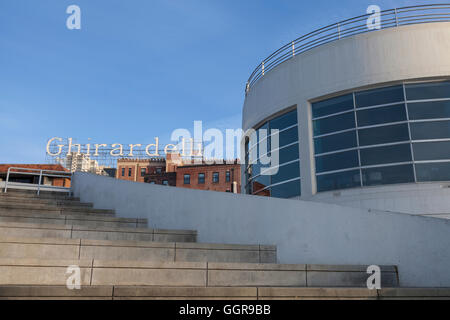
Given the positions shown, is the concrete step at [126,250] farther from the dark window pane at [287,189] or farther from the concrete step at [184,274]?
the dark window pane at [287,189]

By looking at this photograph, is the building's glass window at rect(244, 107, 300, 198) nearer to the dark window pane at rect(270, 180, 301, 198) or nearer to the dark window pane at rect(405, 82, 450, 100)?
the dark window pane at rect(270, 180, 301, 198)

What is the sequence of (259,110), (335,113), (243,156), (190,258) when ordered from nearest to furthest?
(190,258), (335,113), (259,110), (243,156)

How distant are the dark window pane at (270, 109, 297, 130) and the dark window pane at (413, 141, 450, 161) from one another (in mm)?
4404

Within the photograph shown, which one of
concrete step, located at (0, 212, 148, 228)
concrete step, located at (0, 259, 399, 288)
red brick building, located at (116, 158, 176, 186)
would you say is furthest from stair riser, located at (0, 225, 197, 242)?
red brick building, located at (116, 158, 176, 186)

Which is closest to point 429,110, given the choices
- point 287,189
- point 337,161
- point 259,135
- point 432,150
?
point 432,150

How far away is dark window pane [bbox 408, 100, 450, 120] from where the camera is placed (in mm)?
12188

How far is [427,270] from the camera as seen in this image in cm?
577

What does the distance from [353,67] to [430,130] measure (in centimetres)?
319

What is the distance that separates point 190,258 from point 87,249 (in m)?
1.56

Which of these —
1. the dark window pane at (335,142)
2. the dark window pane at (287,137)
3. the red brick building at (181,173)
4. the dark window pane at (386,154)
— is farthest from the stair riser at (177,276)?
the red brick building at (181,173)

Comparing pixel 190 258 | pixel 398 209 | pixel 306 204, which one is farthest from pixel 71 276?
pixel 398 209

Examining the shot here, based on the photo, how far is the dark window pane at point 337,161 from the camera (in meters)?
12.8

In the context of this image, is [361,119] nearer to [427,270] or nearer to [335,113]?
[335,113]

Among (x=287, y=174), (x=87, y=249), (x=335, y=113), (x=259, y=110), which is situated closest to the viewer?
(x=87, y=249)
